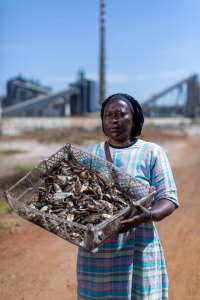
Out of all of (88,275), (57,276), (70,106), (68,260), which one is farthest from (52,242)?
(70,106)

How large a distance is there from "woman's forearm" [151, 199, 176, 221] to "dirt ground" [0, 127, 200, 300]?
7.95 feet

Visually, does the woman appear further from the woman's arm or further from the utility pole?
the utility pole

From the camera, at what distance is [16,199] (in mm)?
2496

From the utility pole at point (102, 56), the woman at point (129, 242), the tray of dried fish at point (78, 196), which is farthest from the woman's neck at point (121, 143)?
the utility pole at point (102, 56)

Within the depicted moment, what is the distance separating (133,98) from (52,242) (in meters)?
4.21

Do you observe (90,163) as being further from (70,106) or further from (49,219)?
(70,106)

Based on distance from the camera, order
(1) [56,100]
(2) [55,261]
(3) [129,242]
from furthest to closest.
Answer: (1) [56,100], (2) [55,261], (3) [129,242]

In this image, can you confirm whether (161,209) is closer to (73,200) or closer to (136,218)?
(136,218)

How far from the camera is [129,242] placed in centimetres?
260

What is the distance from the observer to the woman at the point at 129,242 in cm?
259

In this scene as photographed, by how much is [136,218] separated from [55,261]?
3588 millimetres

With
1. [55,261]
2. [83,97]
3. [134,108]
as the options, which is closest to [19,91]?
[83,97]

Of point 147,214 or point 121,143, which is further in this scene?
point 121,143

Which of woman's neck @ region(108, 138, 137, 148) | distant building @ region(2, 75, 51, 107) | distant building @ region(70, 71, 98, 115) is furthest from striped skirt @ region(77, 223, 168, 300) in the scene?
distant building @ region(2, 75, 51, 107)
